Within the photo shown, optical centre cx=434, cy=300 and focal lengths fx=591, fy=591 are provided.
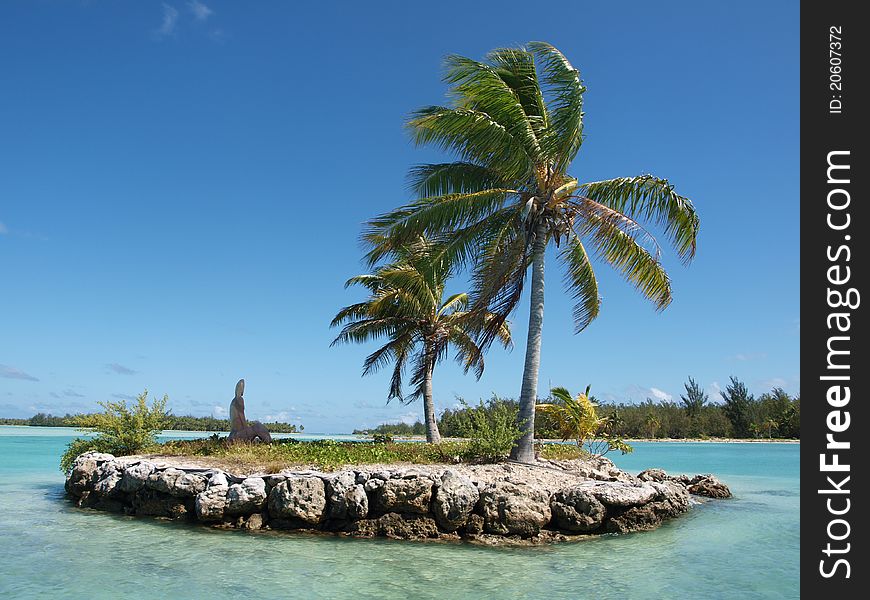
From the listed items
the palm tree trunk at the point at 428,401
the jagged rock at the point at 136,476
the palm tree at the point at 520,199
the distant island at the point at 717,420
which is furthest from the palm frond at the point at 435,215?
the distant island at the point at 717,420

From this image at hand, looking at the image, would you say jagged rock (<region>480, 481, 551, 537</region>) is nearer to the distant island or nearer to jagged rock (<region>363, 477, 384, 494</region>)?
jagged rock (<region>363, 477, 384, 494</region>)

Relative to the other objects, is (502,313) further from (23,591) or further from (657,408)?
(657,408)

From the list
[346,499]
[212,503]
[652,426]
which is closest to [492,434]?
[346,499]

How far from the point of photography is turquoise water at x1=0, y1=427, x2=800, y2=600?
21.0 feet

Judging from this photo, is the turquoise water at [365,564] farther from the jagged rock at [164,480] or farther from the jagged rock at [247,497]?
the jagged rock at [164,480]

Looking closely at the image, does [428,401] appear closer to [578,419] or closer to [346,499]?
[578,419]

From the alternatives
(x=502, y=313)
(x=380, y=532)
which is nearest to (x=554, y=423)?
(x=502, y=313)

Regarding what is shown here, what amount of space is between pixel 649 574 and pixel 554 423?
10.2 m

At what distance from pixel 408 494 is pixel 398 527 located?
0.51 metres

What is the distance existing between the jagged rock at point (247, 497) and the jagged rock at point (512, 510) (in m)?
3.41

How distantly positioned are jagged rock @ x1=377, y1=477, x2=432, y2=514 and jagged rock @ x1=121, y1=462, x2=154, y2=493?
4517mm

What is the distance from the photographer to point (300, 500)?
892cm

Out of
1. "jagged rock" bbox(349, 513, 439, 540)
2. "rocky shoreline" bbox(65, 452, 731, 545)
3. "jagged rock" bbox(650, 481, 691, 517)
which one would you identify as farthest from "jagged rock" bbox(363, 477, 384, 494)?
"jagged rock" bbox(650, 481, 691, 517)

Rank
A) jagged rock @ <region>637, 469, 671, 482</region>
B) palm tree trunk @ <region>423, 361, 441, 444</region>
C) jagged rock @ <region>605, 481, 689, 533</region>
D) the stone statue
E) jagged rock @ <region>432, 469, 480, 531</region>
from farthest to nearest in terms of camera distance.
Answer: palm tree trunk @ <region>423, 361, 441, 444</region> < the stone statue < jagged rock @ <region>637, 469, 671, 482</region> < jagged rock @ <region>605, 481, 689, 533</region> < jagged rock @ <region>432, 469, 480, 531</region>
